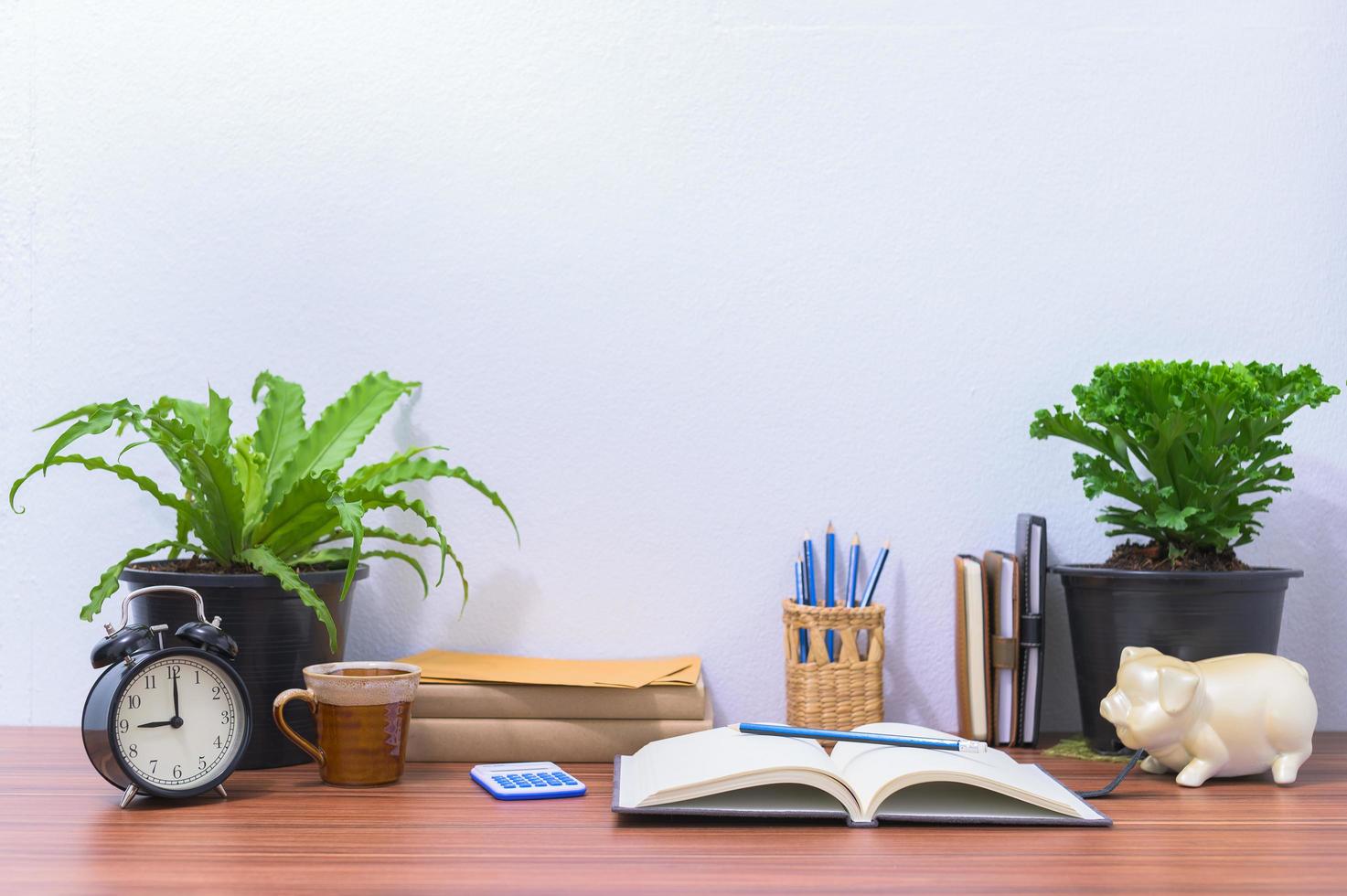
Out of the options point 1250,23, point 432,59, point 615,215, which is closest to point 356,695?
point 615,215

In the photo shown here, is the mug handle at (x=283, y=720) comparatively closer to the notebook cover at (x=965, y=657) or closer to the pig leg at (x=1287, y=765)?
the notebook cover at (x=965, y=657)

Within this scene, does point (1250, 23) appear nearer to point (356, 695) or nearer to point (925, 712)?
point (925, 712)

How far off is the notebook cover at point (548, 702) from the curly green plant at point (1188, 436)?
0.44m

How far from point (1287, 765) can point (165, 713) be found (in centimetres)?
90

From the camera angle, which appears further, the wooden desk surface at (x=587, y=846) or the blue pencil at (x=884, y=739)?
the blue pencil at (x=884, y=739)

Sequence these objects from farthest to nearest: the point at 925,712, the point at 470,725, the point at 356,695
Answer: the point at 925,712
the point at 470,725
the point at 356,695

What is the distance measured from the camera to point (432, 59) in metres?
1.14

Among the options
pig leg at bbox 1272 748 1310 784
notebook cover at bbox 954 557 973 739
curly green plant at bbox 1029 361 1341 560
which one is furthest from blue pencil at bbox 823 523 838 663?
pig leg at bbox 1272 748 1310 784

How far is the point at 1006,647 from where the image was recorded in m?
1.02

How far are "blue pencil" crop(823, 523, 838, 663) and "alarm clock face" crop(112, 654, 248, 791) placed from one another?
53cm

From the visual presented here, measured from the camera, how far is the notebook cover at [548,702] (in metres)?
0.96

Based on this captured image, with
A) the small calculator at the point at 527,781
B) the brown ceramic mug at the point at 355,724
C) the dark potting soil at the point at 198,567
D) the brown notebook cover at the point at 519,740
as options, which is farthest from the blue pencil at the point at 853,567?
the dark potting soil at the point at 198,567

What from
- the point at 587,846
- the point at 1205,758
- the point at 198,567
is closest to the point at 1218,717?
the point at 1205,758

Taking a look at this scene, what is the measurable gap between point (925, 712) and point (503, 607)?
18.0 inches
